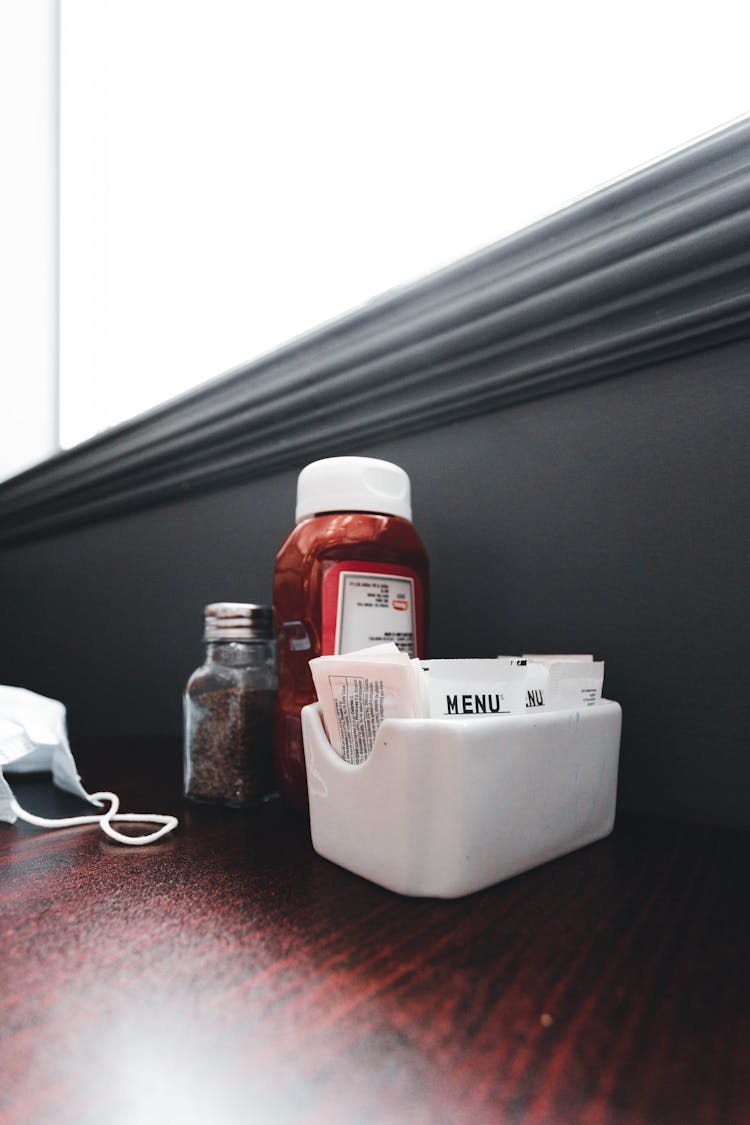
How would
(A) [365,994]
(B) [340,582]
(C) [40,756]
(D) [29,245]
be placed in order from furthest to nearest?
1. (D) [29,245]
2. (C) [40,756]
3. (B) [340,582]
4. (A) [365,994]

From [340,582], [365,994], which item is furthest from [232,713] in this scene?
[365,994]

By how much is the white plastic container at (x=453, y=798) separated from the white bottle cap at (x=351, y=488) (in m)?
0.14

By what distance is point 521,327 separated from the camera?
48 centimetres

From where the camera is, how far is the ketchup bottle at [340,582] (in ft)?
1.26

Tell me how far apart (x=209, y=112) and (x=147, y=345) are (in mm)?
329

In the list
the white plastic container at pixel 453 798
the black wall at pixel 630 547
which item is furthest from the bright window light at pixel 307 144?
the white plastic container at pixel 453 798

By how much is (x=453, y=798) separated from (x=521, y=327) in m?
0.35

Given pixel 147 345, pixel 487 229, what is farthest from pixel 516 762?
pixel 147 345

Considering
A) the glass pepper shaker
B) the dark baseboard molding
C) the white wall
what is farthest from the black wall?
the white wall

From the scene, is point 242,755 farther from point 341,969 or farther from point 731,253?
point 731,253

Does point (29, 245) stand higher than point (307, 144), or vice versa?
point (29, 245)

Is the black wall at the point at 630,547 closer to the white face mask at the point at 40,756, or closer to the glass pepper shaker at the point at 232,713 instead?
the glass pepper shaker at the point at 232,713

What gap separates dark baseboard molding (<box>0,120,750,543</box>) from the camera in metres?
0.40

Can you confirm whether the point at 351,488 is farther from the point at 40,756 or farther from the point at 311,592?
the point at 40,756
